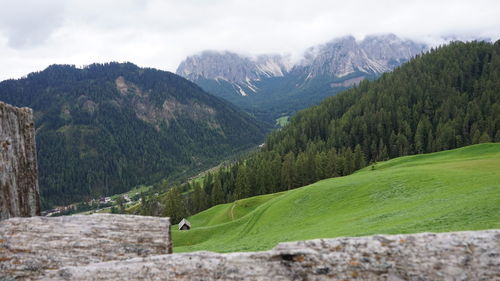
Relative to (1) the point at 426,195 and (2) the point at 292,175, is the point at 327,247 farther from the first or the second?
(2) the point at 292,175

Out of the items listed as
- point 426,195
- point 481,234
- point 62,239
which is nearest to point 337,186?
point 426,195

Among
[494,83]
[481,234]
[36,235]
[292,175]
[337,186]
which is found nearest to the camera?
[481,234]

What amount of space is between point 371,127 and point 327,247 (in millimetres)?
134752

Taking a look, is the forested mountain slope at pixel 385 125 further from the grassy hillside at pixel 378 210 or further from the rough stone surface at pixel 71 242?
the rough stone surface at pixel 71 242

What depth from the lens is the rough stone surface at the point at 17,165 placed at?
412 inches

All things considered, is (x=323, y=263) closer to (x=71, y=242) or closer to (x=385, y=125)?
(x=71, y=242)

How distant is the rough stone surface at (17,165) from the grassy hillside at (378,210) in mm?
17445

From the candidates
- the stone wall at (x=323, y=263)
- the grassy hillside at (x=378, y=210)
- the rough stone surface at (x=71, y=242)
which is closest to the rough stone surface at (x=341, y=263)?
the stone wall at (x=323, y=263)

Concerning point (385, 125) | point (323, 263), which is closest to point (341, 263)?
point (323, 263)

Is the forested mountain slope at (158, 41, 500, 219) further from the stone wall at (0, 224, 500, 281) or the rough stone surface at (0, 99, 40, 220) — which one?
the stone wall at (0, 224, 500, 281)

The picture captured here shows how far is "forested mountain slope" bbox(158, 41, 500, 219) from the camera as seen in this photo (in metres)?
91.1

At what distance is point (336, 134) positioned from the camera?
5138 inches

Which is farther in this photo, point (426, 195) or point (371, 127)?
point (371, 127)

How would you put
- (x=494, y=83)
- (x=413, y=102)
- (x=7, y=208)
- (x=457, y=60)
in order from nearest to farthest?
(x=7, y=208)
(x=494, y=83)
(x=413, y=102)
(x=457, y=60)
